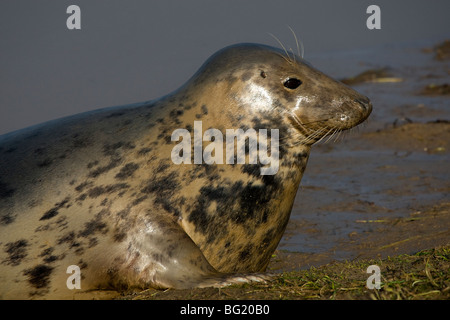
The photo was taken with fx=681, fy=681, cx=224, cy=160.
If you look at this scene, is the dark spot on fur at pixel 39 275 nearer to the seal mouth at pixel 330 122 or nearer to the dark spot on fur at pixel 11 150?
the dark spot on fur at pixel 11 150

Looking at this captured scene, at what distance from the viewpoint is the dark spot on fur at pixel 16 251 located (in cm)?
378

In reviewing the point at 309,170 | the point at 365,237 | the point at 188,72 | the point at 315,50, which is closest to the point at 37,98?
the point at 188,72

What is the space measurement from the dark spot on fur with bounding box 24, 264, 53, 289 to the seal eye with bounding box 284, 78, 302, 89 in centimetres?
181

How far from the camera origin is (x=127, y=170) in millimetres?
4023

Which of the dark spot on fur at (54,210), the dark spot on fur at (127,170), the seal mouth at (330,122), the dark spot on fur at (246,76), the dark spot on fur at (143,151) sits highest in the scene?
the dark spot on fur at (246,76)

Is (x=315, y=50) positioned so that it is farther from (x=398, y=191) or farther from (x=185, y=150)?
(x=185, y=150)

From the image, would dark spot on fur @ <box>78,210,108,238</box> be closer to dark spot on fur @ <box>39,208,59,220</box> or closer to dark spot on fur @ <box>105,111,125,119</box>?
dark spot on fur @ <box>39,208,59,220</box>

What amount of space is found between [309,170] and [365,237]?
8.81 feet

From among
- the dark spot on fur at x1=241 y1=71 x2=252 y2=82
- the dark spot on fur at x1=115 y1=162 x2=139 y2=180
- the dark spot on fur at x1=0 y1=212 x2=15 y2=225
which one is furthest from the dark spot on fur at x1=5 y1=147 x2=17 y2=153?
the dark spot on fur at x1=241 y1=71 x2=252 y2=82

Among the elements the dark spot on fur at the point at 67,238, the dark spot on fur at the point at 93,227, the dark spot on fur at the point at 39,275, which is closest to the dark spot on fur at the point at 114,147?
the dark spot on fur at the point at 93,227

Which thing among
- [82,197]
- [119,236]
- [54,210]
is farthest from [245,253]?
[54,210]

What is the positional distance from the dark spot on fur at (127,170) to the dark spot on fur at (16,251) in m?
0.65

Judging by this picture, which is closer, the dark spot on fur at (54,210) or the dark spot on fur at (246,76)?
the dark spot on fur at (54,210)

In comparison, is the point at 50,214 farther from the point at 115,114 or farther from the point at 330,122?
the point at 330,122
